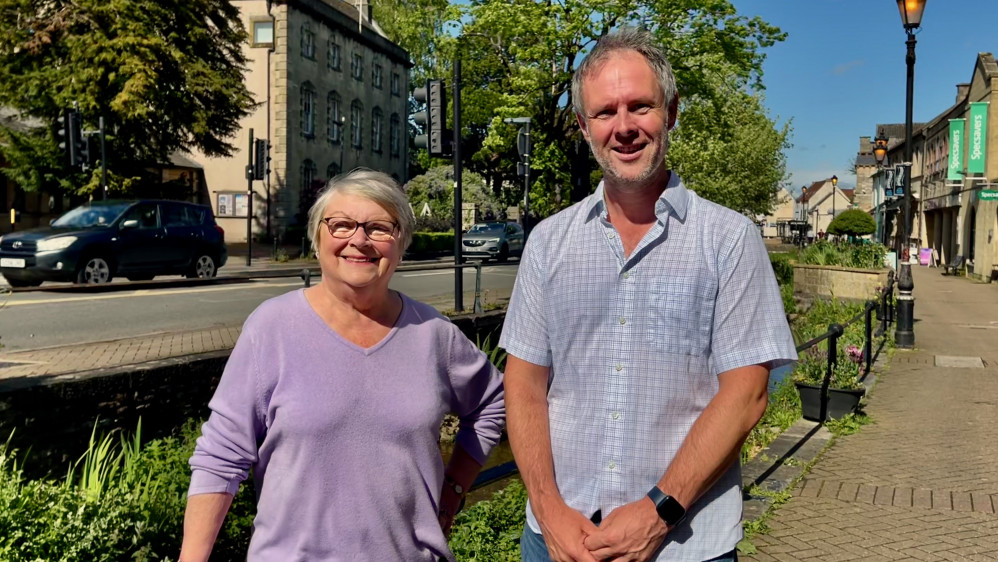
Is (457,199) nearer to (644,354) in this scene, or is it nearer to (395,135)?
(644,354)

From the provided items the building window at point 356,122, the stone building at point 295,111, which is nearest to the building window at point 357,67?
the stone building at point 295,111

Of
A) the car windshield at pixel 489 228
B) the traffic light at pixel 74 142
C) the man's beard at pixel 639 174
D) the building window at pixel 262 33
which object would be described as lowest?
the man's beard at pixel 639 174

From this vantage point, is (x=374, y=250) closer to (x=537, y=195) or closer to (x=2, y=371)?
(x=2, y=371)

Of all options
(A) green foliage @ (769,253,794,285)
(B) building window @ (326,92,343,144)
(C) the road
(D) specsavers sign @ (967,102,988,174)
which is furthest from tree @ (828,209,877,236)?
(C) the road

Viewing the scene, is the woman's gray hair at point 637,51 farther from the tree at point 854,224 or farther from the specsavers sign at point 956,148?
the tree at point 854,224

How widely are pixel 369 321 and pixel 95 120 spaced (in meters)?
30.2

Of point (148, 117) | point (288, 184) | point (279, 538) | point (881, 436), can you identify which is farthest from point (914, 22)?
point (288, 184)

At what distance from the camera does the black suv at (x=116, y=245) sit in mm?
14195

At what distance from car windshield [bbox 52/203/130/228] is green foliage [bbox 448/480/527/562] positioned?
41.7ft

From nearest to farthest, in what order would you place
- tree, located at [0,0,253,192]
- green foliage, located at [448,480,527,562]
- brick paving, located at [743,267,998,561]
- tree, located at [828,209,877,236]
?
green foliage, located at [448,480,527,562]
brick paving, located at [743,267,998,561]
tree, located at [0,0,253,192]
tree, located at [828,209,877,236]

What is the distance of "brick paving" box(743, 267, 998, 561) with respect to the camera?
196 inches

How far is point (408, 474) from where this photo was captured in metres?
2.28

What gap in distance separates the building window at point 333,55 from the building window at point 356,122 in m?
2.67

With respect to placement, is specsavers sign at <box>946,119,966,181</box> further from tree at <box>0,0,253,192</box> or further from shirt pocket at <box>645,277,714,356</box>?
shirt pocket at <box>645,277,714,356</box>
